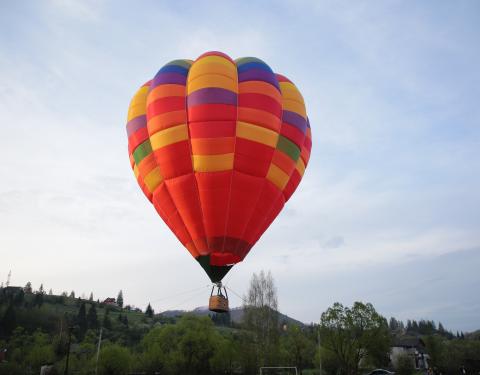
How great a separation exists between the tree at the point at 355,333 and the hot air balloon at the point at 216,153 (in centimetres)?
1823

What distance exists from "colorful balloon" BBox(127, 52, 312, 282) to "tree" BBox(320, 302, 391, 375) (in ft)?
59.6

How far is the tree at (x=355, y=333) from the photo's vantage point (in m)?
27.6

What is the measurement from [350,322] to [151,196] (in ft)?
66.5

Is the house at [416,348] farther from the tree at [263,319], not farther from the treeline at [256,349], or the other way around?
the tree at [263,319]

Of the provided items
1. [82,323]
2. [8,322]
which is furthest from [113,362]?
[82,323]

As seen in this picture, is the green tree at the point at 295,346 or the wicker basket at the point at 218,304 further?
the green tree at the point at 295,346

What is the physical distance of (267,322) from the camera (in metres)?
32.7

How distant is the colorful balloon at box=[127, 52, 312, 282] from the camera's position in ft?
39.4

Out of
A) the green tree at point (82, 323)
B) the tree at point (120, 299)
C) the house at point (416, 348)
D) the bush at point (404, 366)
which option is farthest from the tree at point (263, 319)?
the tree at point (120, 299)

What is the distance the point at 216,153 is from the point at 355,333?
21.6 metres

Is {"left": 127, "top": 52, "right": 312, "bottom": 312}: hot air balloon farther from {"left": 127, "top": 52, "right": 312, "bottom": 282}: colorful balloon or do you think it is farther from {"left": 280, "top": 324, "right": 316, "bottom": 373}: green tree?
{"left": 280, "top": 324, "right": 316, "bottom": 373}: green tree

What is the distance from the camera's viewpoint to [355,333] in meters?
28.1

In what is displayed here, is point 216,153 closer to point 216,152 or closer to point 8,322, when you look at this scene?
point 216,152

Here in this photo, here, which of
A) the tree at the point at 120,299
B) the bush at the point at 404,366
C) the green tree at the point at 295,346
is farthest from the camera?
the tree at the point at 120,299
